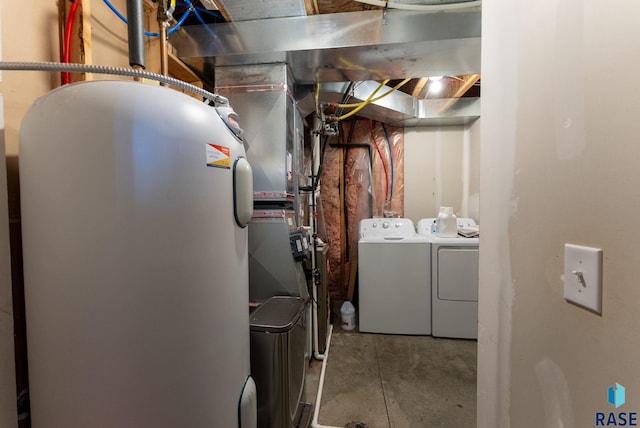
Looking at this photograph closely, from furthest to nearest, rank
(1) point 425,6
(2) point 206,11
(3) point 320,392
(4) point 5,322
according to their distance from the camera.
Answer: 1. (3) point 320,392
2. (2) point 206,11
3. (1) point 425,6
4. (4) point 5,322

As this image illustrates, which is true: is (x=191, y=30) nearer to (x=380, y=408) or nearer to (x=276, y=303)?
(x=276, y=303)

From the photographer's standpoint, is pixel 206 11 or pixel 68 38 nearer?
pixel 68 38

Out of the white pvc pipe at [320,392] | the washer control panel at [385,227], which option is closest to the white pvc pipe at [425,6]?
the washer control panel at [385,227]

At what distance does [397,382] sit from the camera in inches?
68.4

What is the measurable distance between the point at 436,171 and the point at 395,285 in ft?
5.01

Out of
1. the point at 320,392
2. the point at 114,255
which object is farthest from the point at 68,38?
the point at 320,392

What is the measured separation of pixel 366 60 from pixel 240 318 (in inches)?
61.4

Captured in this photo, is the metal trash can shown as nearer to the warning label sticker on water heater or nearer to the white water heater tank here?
the white water heater tank

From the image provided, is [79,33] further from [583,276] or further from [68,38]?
[583,276]

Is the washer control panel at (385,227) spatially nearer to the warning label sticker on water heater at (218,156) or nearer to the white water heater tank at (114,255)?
the warning label sticker on water heater at (218,156)

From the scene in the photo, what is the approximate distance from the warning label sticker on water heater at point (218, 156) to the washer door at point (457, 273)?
2167 mm

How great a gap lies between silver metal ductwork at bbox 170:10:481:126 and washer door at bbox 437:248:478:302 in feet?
4.90

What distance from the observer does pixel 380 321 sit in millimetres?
2385

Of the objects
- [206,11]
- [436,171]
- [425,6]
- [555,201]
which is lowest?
[555,201]
